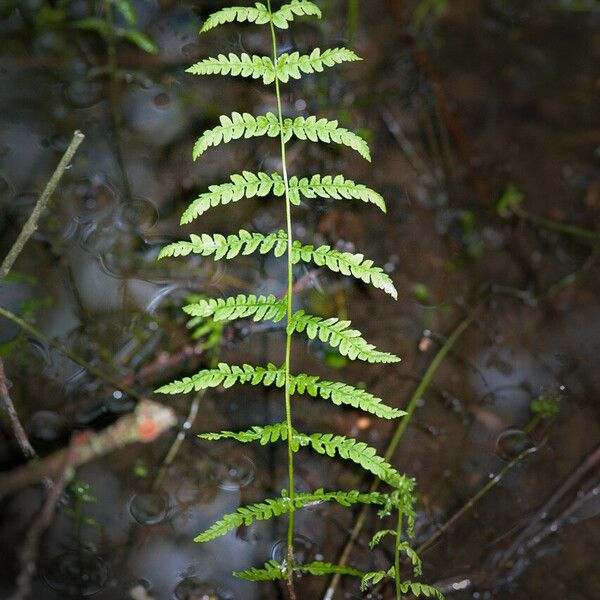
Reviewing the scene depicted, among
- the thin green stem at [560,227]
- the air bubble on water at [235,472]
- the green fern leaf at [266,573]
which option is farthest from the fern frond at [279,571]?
the thin green stem at [560,227]

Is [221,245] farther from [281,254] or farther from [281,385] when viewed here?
[281,385]

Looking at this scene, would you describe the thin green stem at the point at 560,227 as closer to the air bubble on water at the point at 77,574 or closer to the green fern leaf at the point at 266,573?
the green fern leaf at the point at 266,573

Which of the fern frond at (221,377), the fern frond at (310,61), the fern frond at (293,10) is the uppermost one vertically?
the fern frond at (293,10)

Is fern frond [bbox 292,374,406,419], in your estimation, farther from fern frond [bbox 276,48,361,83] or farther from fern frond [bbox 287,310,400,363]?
fern frond [bbox 276,48,361,83]

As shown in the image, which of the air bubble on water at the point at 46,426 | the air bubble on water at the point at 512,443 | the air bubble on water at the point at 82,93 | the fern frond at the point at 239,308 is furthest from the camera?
the air bubble on water at the point at 82,93

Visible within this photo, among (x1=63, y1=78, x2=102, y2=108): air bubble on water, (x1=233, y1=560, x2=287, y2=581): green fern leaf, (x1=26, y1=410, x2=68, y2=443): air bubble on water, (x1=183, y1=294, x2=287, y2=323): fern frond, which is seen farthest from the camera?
(x1=63, y1=78, x2=102, y2=108): air bubble on water

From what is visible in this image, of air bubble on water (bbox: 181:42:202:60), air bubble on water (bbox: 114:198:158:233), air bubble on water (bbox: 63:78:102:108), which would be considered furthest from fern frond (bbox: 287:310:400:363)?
air bubble on water (bbox: 181:42:202:60)
